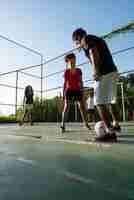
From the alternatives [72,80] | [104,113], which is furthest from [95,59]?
[72,80]

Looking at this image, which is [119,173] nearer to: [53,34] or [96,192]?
[96,192]

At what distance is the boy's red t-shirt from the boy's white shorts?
84cm

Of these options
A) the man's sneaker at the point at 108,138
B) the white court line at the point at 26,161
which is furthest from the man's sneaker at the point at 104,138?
the white court line at the point at 26,161

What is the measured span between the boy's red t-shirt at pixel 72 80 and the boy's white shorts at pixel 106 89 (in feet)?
2.75

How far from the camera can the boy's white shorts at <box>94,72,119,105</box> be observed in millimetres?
1680

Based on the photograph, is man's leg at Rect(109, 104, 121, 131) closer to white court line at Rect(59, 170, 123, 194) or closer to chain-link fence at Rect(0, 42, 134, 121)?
white court line at Rect(59, 170, 123, 194)

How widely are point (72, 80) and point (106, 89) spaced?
2.99 feet

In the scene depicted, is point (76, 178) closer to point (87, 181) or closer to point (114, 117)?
point (87, 181)

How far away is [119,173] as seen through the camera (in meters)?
0.87

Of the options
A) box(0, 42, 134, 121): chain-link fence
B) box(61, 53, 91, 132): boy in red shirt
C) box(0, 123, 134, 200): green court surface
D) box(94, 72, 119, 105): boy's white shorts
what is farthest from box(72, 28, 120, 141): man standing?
box(0, 42, 134, 121): chain-link fence

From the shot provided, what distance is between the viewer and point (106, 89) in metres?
1.70

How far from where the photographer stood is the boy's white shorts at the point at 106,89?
5.51 feet

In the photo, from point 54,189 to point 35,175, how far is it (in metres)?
0.21

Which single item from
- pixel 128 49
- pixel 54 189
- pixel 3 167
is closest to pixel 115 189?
pixel 54 189
